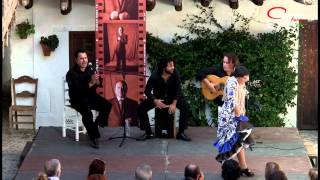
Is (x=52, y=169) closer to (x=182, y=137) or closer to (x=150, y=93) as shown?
(x=150, y=93)

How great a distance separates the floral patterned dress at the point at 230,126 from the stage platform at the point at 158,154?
1.70 feet

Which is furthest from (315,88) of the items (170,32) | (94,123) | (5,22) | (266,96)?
(5,22)

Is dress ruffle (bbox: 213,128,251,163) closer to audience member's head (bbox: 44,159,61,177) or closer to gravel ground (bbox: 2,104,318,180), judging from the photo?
audience member's head (bbox: 44,159,61,177)

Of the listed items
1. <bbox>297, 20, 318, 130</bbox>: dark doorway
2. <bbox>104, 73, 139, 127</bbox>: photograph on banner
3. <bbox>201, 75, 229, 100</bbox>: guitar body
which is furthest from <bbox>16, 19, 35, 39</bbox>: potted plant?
<bbox>297, 20, 318, 130</bbox>: dark doorway

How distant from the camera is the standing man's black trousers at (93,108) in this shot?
8.98 m

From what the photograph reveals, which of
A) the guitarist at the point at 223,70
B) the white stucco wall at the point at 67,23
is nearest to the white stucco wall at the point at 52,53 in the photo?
the white stucco wall at the point at 67,23

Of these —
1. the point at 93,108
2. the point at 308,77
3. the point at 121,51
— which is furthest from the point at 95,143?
the point at 308,77

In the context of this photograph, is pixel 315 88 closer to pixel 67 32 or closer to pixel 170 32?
pixel 170 32

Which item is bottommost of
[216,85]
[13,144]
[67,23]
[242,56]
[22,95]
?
[13,144]

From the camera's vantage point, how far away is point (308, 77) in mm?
11117

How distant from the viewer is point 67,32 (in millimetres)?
10969

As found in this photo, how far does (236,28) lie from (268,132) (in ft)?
5.96

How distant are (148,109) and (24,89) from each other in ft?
8.62

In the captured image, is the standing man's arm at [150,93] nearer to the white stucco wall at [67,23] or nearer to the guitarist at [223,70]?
the guitarist at [223,70]
